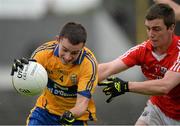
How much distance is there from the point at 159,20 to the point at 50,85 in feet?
4.78

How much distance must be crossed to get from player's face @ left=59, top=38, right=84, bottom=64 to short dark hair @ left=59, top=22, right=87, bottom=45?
43mm

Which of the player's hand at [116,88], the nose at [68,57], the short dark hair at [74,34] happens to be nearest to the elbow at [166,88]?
the player's hand at [116,88]

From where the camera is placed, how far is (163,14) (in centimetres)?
1005

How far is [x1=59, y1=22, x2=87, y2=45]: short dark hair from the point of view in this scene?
375 inches

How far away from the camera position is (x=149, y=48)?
10234 millimetres

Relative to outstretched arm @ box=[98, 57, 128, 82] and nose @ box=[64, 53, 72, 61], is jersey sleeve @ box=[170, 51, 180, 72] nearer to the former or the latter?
outstretched arm @ box=[98, 57, 128, 82]

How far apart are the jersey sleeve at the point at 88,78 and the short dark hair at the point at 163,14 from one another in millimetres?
861

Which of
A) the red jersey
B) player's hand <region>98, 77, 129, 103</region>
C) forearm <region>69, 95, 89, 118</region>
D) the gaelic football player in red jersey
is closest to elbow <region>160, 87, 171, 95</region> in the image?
the gaelic football player in red jersey

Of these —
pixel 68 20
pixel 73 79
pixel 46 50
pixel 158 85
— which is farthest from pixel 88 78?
pixel 68 20

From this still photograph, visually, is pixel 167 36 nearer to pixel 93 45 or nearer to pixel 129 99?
pixel 129 99

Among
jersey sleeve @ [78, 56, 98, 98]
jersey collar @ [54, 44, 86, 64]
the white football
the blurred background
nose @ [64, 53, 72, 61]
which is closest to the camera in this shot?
the white football

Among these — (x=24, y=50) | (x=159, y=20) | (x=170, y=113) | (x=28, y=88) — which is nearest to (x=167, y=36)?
(x=159, y=20)

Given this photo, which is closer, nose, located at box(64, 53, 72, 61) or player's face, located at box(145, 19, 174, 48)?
nose, located at box(64, 53, 72, 61)

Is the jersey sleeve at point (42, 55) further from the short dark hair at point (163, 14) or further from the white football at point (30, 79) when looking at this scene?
the short dark hair at point (163, 14)
